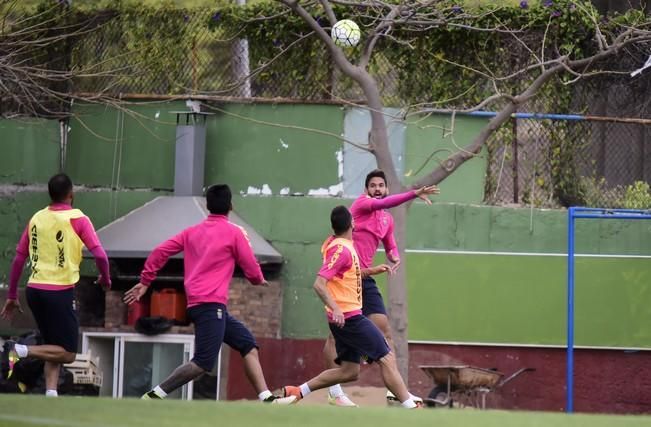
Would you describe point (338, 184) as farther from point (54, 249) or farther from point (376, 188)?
point (54, 249)

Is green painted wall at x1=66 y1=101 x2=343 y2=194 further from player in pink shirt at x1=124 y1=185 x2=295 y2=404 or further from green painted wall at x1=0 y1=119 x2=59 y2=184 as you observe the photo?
player in pink shirt at x1=124 y1=185 x2=295 y2=404

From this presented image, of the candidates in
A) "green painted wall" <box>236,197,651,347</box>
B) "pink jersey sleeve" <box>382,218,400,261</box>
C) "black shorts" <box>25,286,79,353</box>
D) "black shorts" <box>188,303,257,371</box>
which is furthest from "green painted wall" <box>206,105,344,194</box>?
"black shorts" <box>188,303,257,371</box>

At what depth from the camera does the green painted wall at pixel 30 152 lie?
1958 centimetres

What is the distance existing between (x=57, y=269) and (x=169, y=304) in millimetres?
6508

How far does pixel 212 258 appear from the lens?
37.0 feet

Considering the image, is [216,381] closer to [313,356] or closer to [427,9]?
[313,356]

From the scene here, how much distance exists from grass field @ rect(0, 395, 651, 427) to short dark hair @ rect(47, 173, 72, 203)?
2609 mm

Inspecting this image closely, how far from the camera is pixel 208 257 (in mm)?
11273

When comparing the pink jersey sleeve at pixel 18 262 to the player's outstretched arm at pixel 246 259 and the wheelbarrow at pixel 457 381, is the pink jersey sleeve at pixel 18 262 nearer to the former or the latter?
the player's outstretched arm at pixel 246 259

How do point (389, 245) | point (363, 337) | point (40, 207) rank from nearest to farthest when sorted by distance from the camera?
point (363, 337)
point (389, 245)
point (40, 207)

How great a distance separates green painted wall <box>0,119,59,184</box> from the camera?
771 inches

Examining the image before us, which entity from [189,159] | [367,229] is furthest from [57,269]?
[189,159]

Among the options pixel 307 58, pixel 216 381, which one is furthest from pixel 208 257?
pixel 307 58

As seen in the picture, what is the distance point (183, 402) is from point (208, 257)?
5.75 feet
